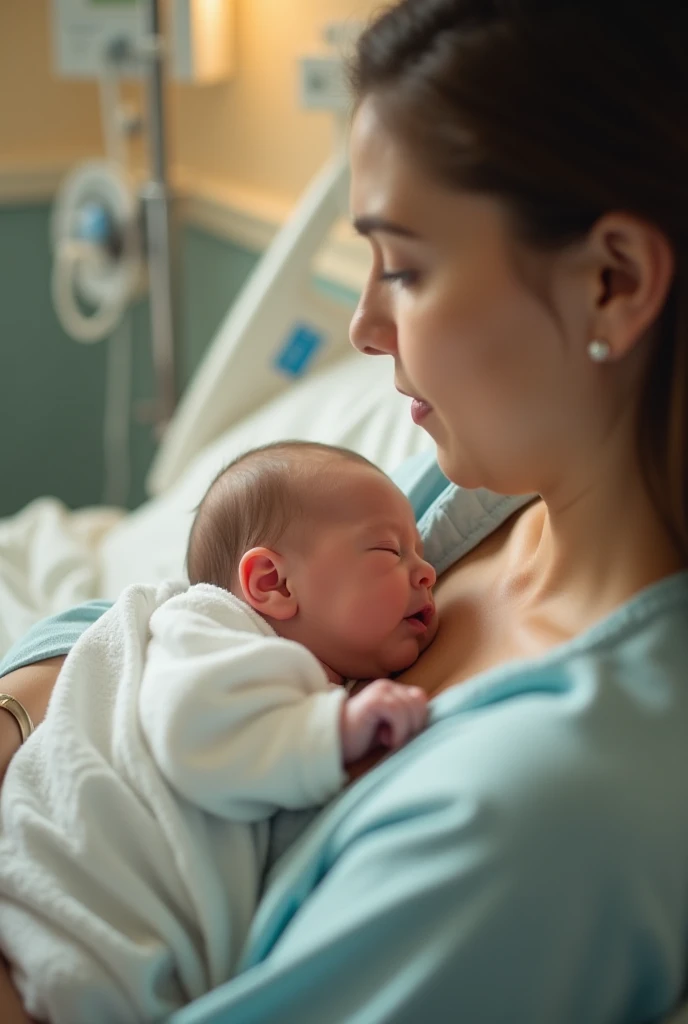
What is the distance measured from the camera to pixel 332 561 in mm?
1099

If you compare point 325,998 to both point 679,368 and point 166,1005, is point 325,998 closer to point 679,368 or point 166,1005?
point 166,1005

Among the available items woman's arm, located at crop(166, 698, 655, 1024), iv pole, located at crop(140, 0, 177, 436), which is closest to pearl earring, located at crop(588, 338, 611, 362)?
woman's arm, located at crop(166, 698, 655, 1024)

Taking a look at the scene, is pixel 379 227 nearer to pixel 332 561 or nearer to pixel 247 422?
pixel 332 561

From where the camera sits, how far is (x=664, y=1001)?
86cm

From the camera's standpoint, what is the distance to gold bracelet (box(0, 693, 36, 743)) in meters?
1.09

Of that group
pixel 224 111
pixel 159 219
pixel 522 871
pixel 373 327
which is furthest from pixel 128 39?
pixel 522 871

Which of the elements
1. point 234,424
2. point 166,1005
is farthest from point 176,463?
point 166,1005

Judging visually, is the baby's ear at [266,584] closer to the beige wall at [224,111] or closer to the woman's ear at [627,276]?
the woman's ear at [627,276]

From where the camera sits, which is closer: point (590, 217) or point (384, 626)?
point (590, 217)

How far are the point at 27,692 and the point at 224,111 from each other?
2118 mm

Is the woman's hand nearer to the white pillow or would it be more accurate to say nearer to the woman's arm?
the woman's arm

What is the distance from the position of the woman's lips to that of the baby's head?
5.6 inches

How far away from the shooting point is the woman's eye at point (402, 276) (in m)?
0.90

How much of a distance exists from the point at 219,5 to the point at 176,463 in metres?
1.11
